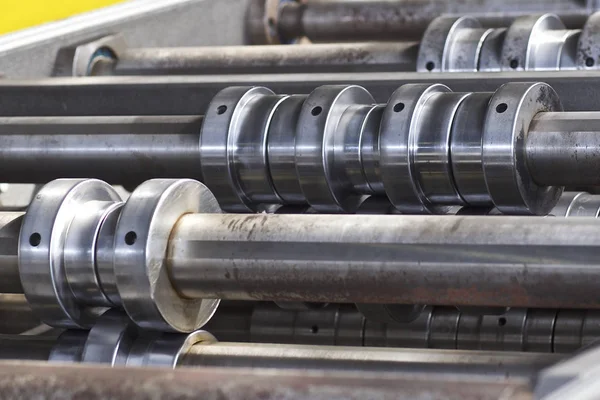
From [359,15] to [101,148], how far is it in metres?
0.92

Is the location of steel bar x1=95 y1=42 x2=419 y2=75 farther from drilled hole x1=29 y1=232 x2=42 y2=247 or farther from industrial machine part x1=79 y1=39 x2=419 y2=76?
drilled hole x1=29 y1=232 x2=42 y2=247

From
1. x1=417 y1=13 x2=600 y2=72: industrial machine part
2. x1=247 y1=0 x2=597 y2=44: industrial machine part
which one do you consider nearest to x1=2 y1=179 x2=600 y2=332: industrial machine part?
x1=417 y1=13 x2=600 y2=72: industrial machine part

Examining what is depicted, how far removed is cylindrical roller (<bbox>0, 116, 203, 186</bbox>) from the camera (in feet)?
4.25

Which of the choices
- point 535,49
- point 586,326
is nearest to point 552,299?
point 586,326

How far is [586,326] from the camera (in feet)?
4.42

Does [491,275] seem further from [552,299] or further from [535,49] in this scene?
[535,49]

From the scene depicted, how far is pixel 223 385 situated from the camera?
2.26 ft

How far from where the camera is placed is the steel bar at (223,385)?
2.12ft

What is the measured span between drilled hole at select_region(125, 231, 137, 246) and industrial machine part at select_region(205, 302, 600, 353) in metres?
0.47

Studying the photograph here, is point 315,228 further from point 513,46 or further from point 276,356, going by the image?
point 513,46

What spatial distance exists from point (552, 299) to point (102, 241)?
14.8 inches

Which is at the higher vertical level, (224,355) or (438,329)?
(224,355)

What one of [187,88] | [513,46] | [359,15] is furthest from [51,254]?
[359,15]

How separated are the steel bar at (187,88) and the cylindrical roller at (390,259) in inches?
17.1
